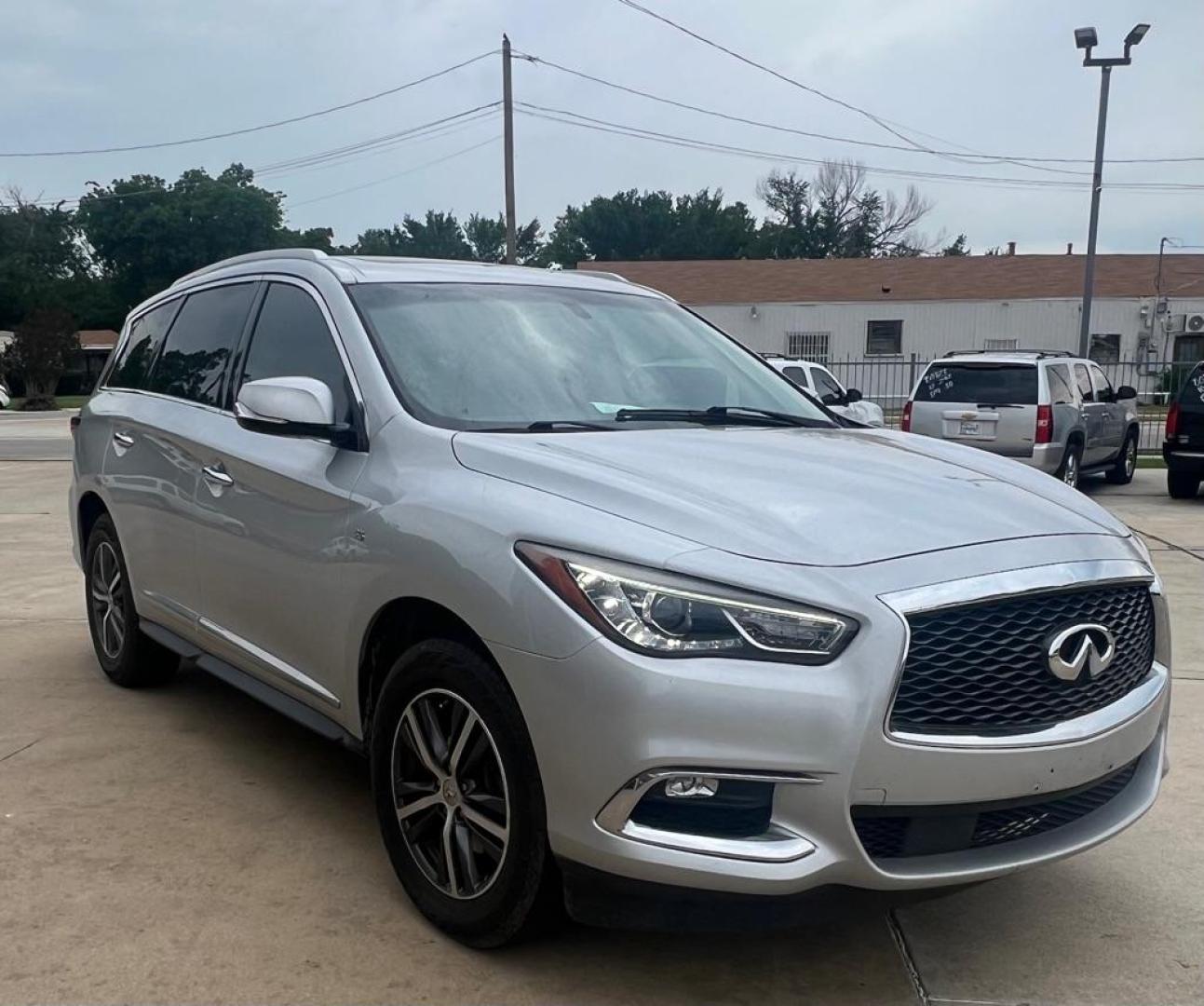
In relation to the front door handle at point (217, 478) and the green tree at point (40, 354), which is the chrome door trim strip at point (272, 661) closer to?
the front door handle at point (217, 478)

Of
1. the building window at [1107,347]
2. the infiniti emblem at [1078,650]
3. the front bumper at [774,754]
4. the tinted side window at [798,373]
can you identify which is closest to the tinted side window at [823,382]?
the tinted side window at [798,373]

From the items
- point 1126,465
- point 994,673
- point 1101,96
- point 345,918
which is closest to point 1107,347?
point 1101,96

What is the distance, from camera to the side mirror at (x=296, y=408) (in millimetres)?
3414

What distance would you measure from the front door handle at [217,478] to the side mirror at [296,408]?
2.07ft

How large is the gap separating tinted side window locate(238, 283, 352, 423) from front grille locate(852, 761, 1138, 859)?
75.4 inches

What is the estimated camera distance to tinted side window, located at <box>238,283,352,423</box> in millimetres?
3688

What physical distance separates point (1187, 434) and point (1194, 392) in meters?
0.50

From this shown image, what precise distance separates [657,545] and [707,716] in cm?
39

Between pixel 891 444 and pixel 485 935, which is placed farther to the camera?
pixel 891 444

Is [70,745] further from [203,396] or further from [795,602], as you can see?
[795,602]

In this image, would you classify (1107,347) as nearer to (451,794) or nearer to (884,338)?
Answer: (884,338)

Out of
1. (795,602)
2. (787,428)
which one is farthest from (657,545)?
(787,428)

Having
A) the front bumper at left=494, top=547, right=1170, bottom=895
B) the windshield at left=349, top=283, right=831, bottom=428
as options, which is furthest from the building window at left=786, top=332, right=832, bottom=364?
the front bumper at left=494, top=547, right=1170, bottom=895

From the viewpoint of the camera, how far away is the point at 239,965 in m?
2.98
